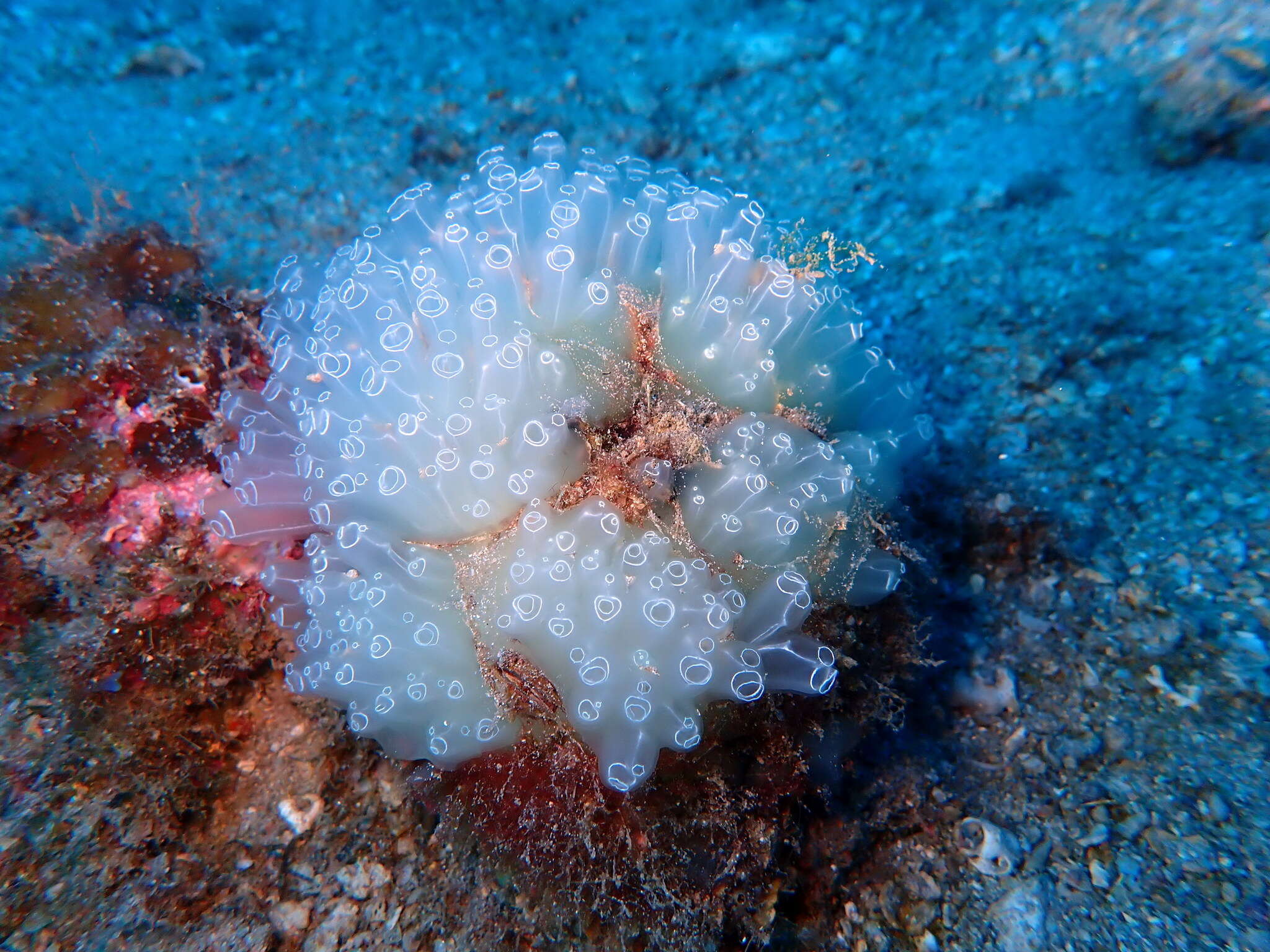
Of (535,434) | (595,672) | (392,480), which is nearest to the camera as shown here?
(595,672)

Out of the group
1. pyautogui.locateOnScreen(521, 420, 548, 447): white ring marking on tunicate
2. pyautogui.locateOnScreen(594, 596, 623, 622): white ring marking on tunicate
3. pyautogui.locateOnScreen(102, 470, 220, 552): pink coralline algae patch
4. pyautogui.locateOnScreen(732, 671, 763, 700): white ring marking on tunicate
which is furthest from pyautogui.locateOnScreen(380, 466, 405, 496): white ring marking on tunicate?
pyautogui.locateOnScreen(732, 671, 763, 700): white ring marking on tunicate

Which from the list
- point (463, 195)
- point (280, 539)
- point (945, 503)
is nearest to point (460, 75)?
point (463, 195)

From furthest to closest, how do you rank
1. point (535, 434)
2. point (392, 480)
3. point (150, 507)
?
1. point (150, 507)
2. point (392, 480)
3. point (535, 434)

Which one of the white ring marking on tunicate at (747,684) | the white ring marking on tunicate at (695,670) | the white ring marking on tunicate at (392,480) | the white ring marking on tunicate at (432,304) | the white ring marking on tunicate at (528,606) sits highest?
the white ring marking on tunicate at (432,304)

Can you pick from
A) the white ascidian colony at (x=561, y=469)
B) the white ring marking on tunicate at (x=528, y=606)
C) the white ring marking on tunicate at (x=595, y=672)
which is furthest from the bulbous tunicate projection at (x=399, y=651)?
the white ring marking on tunicate at (x=595, y=672)

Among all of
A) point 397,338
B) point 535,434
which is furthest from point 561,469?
point 397,338

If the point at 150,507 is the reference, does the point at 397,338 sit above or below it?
above

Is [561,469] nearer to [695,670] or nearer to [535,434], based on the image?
[535,434]

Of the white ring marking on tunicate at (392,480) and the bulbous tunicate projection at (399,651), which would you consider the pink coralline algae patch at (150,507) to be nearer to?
the bulbous tunicate projection at (399,651)
